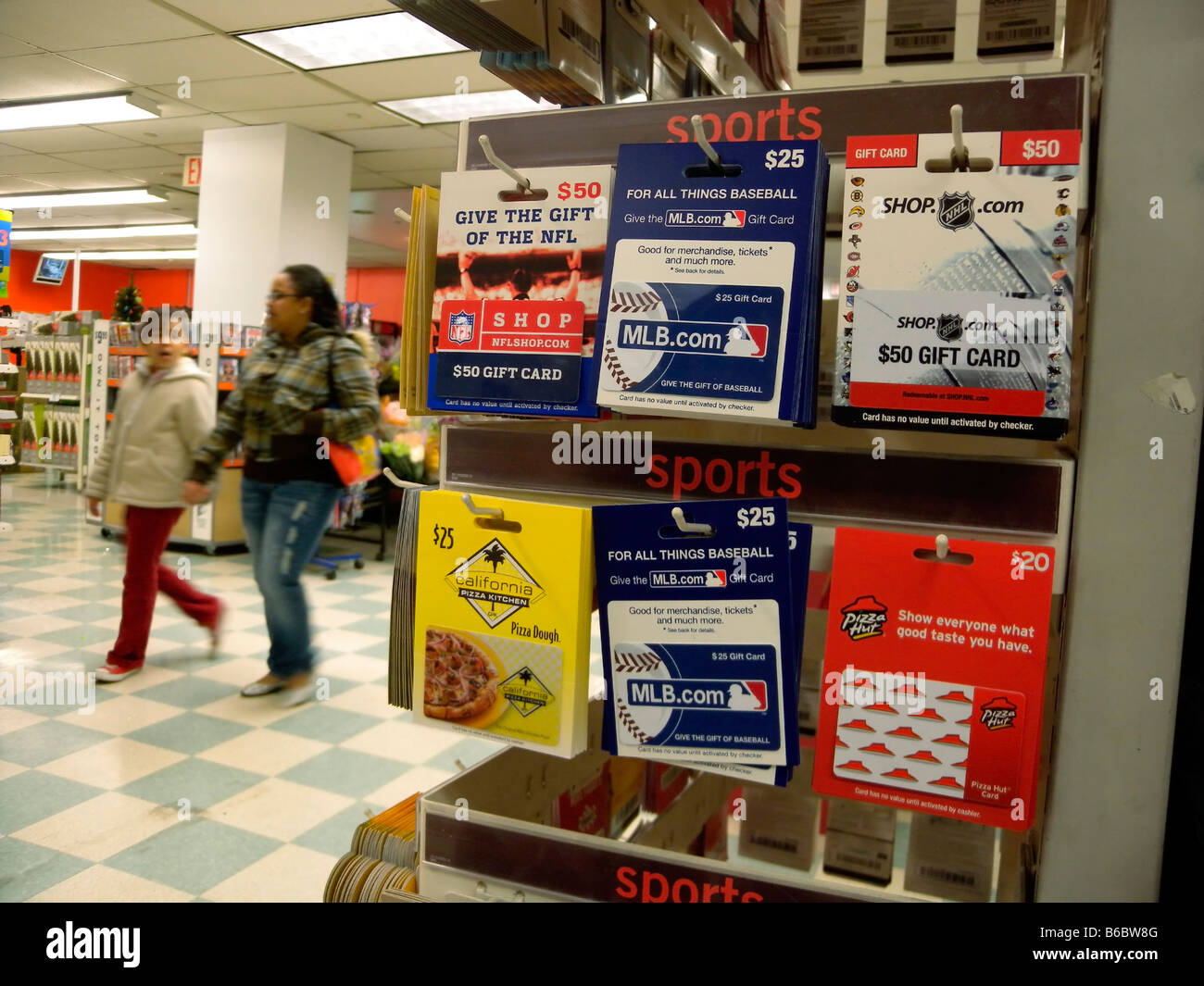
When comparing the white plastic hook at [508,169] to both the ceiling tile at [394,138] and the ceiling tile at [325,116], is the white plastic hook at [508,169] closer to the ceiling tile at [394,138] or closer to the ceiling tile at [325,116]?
the ceiling tile at [325,116]

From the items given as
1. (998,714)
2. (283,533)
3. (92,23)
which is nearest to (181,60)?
(92,23)

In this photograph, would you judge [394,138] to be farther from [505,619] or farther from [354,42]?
[505,619]

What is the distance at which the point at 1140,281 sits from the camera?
84cm

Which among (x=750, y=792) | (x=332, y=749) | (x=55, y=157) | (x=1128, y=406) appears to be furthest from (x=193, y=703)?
(x=55, y=157)

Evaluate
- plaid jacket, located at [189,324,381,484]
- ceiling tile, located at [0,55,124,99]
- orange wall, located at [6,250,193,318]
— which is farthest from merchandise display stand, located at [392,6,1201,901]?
orange wall, located at [6,250,193,318]

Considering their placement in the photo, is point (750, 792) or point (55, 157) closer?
point (750, 792)

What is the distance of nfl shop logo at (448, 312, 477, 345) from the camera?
997 millimetres

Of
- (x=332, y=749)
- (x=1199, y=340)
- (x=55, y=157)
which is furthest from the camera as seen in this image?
(x=55, y=157)

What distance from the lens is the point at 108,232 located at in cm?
1378

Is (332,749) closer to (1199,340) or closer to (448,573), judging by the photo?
(448,573)

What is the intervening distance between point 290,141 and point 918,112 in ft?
25.3

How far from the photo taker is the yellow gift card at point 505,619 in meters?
0.91

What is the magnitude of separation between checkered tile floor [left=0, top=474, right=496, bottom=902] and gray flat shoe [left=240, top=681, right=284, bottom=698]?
0.13 feet

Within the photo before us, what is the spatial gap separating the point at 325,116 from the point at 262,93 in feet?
1.90
